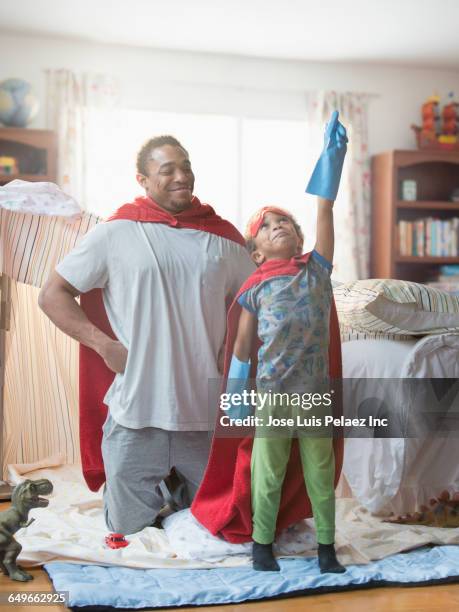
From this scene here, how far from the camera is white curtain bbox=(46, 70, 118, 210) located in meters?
5.16

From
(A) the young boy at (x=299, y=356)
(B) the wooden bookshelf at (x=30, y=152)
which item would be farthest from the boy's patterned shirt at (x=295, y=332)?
(B) the wooden bookshelf at (x=30, y=152)

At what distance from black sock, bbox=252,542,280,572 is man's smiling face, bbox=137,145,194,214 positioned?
0.89m

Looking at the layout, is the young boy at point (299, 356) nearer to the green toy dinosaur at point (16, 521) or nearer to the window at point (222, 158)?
the green toy dinosaur at point (16, 521)

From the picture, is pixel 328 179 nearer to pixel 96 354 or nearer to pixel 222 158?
pixel 96 354

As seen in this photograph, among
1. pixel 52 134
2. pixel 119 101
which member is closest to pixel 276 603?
pixel 52 134

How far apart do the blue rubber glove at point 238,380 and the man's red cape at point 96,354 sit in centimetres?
43

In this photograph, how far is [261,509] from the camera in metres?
1.88

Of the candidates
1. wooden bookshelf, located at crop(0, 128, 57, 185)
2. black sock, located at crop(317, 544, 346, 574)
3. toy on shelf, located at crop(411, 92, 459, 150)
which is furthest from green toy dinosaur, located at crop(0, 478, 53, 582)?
toy on shelf, located at crop(411, 92, 459, 150)

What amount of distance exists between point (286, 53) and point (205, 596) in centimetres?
439

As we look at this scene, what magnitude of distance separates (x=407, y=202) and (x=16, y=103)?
8.43 feet

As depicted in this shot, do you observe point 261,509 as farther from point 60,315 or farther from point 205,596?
point 60,315

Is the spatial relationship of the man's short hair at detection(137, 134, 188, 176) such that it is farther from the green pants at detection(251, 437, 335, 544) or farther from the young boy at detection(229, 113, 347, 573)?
the green pants at detection(251, 437, 335, 544)

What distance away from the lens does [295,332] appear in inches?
72.4

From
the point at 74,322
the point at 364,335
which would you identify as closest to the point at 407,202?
the point at 364,335
